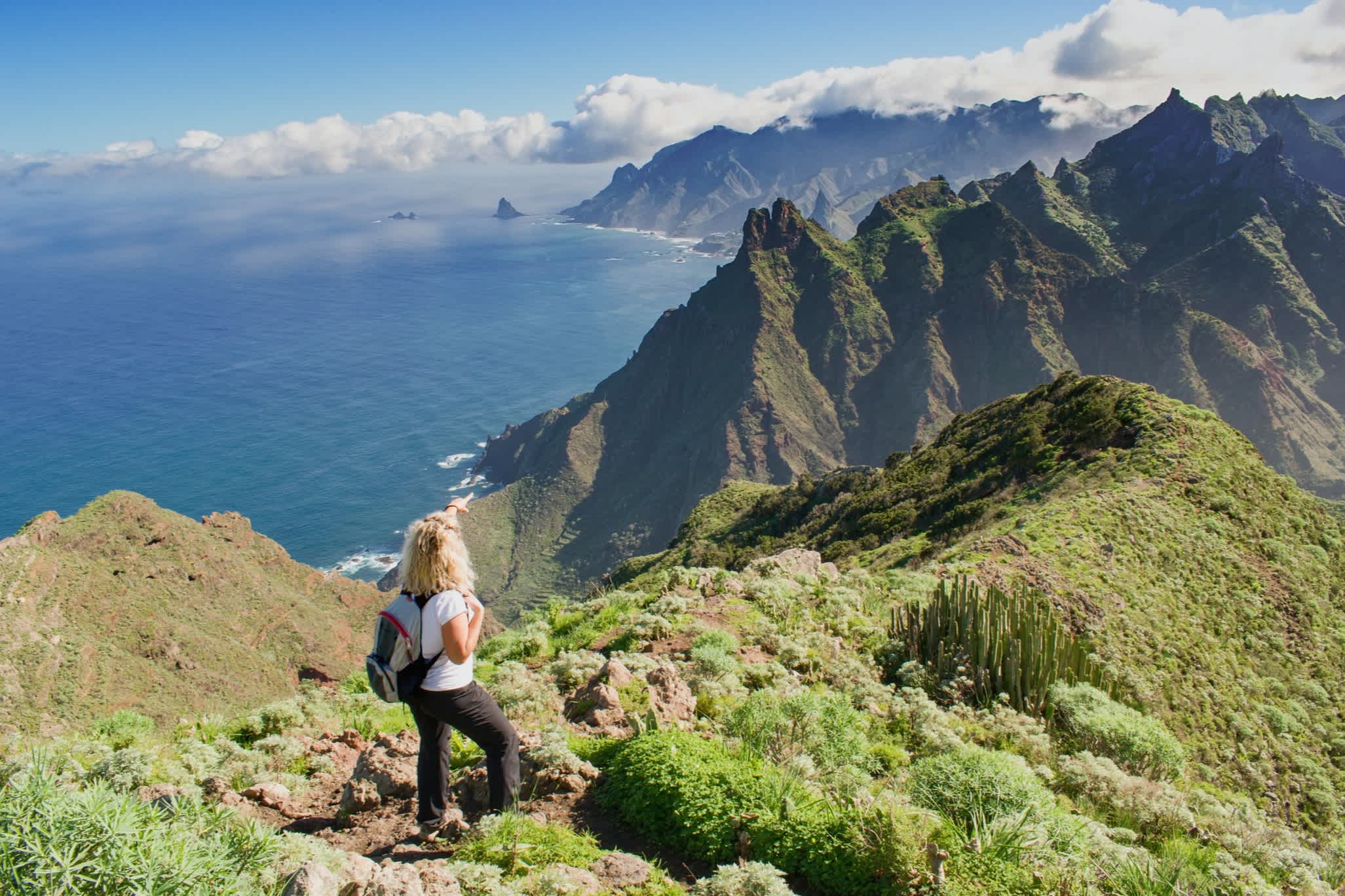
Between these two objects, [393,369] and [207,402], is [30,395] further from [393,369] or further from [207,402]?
[393,369]

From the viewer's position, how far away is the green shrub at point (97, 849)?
3.28 meters

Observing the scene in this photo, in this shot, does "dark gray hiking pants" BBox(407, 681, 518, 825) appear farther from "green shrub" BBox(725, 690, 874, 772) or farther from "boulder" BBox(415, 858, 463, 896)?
"green shrub" BBox(725, 690, 874, 772)


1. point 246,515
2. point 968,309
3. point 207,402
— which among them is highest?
point 968,309

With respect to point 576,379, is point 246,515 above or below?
below

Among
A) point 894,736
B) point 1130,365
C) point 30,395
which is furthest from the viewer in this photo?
point 30,395

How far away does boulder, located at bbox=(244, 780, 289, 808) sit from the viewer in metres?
7.15

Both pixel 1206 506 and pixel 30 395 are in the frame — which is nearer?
pixel 1206 506

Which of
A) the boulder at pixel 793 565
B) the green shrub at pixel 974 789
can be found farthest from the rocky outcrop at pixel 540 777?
the boulder at pixel 793 565

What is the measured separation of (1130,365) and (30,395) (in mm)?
226185

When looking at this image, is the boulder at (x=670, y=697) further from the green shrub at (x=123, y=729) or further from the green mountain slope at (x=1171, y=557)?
the green mountain slope at (x=1171, y=557)

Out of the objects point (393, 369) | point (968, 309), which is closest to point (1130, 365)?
point (968, 309)

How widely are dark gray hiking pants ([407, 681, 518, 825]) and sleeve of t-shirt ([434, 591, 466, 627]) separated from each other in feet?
2.25

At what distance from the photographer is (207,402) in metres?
167

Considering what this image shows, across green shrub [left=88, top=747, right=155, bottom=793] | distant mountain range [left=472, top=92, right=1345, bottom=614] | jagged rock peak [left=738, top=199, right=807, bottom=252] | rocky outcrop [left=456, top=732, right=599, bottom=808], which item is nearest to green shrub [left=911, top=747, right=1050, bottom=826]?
rocky outcrop [left=456, top=732, right=599, bottom=808]
